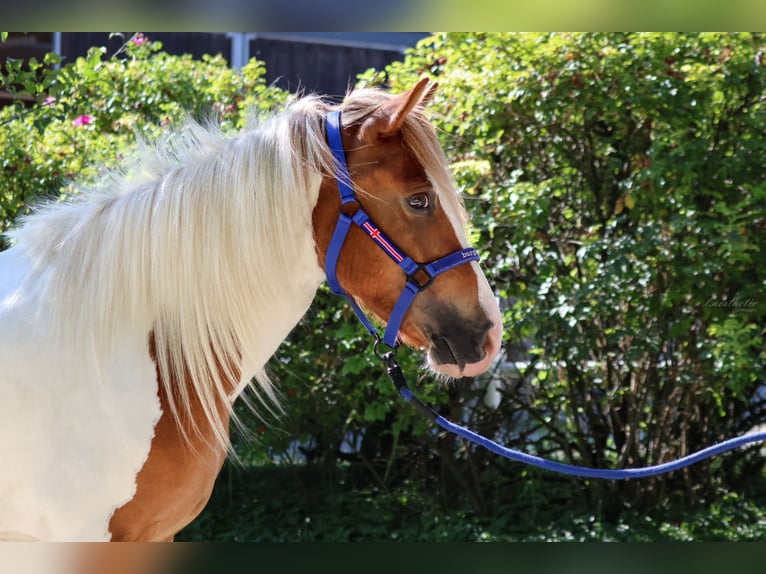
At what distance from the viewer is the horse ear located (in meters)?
2.07

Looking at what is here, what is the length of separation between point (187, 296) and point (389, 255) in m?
0.51

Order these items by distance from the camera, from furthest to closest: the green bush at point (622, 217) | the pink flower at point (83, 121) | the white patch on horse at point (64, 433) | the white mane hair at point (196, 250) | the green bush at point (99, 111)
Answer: the pink flower at point (83, 121)
the green bush at point (622, 217)
the green bush at point (99, 111)
the white mane hair at point (196, 250)
the white patch on horse at point (64, 433)

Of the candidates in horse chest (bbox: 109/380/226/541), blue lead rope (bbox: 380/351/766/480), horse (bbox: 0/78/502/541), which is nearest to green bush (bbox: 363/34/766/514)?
blue lead rope (bbox: 380/351/766/480)

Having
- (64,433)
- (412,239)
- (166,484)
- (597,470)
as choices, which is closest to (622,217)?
(597,470)

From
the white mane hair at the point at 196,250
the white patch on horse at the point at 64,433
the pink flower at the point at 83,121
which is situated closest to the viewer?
the white patch on horse at the point at 64,433

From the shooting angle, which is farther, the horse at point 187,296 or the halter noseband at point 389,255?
the halter noseband at point 389,255

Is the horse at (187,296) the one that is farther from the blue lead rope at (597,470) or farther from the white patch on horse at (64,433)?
the blue lead rope at (597,470)

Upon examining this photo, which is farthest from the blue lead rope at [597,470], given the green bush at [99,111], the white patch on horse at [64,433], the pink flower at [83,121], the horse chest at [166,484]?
the pink flower at [83,121]

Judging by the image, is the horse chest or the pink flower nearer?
the horse chest

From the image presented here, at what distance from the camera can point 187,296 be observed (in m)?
2.09

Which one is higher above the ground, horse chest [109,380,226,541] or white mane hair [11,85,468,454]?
white mane hair [11,85,468,454]

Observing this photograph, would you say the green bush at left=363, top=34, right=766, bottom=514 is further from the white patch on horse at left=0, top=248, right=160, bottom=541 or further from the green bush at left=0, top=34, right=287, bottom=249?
the white patch on horse at left=0, top=248, right=160, bottom=541

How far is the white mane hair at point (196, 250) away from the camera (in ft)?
6.77
